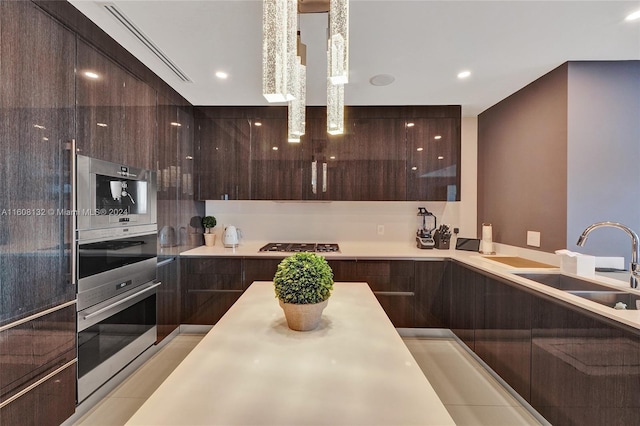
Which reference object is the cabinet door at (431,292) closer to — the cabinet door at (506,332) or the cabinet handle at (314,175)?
the cabinet door at (506,332)

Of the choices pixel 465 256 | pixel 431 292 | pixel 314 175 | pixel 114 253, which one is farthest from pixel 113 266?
pixel 465 256

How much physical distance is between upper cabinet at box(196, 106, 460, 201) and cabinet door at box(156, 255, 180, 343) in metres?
0.84

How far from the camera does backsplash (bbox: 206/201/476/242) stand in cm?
341

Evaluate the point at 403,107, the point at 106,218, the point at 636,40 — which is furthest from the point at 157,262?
the point at 636,40

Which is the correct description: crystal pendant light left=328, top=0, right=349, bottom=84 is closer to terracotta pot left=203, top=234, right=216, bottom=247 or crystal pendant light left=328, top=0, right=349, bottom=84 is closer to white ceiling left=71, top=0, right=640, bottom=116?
white ceiling left=71, top=0, right=640, bottom=116

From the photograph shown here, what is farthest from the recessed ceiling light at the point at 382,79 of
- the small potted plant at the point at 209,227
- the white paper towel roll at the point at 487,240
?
the small potted plant at the point at 209,227

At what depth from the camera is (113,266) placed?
1.98m

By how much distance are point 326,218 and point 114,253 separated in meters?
2.09

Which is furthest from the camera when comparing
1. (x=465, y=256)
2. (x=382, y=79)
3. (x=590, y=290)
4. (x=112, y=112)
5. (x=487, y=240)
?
(x=487, y=240)

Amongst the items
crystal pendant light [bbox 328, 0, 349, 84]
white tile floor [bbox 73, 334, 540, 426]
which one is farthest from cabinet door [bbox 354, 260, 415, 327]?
crystal pendant light [bbox 328, 0, 349, 84]

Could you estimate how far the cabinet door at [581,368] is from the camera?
127 centimetres

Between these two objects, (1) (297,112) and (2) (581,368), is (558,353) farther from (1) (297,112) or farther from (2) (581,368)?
(1) (297,112)

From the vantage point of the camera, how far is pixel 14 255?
1320 mm

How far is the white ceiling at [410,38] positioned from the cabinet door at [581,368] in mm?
1621
